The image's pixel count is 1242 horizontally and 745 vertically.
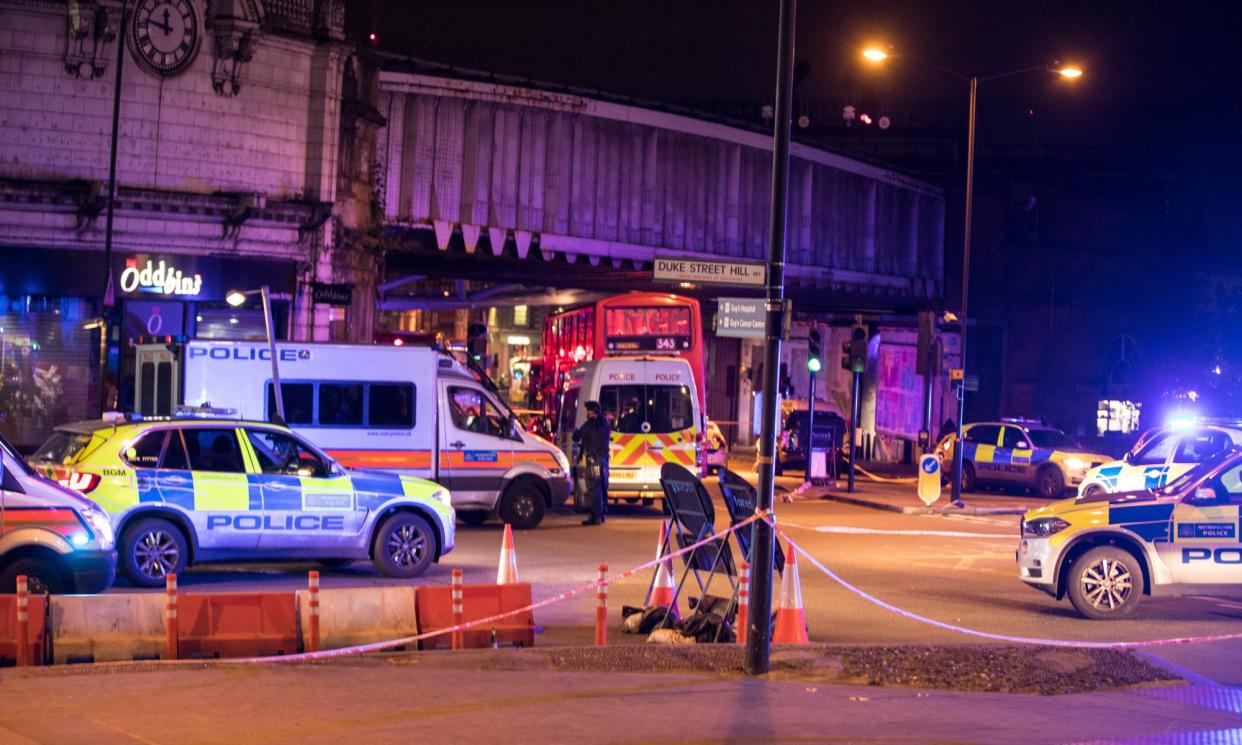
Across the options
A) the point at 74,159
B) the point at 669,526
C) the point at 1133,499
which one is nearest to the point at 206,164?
the point at 74,159

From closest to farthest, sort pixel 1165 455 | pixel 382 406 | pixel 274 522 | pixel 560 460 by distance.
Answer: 1. pixel 274 522
2. pixel 382 406
3. pixel 560 460
4. pixel 1165 455

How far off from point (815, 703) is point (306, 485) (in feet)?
25.0

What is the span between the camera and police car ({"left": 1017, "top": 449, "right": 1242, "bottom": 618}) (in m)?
14.3

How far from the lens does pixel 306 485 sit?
15445mm

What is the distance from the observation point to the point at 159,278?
2978 centimetres

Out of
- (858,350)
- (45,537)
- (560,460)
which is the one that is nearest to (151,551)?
(45,537)

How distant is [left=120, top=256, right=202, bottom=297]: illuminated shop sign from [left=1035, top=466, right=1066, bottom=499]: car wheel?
19.2 meters

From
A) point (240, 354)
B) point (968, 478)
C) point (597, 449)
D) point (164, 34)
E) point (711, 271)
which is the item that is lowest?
point (968, 478)

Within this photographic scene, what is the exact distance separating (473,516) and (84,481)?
8982mm

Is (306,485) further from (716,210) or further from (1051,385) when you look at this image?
(1051,385)

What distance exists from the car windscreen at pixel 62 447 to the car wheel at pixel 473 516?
293 inches

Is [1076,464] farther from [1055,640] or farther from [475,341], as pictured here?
[1055,640]

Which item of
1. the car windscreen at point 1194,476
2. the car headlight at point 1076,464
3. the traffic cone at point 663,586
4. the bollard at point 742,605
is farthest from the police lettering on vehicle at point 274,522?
the car headlight at point 1076,464

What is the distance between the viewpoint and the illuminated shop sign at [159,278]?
29547 mm
